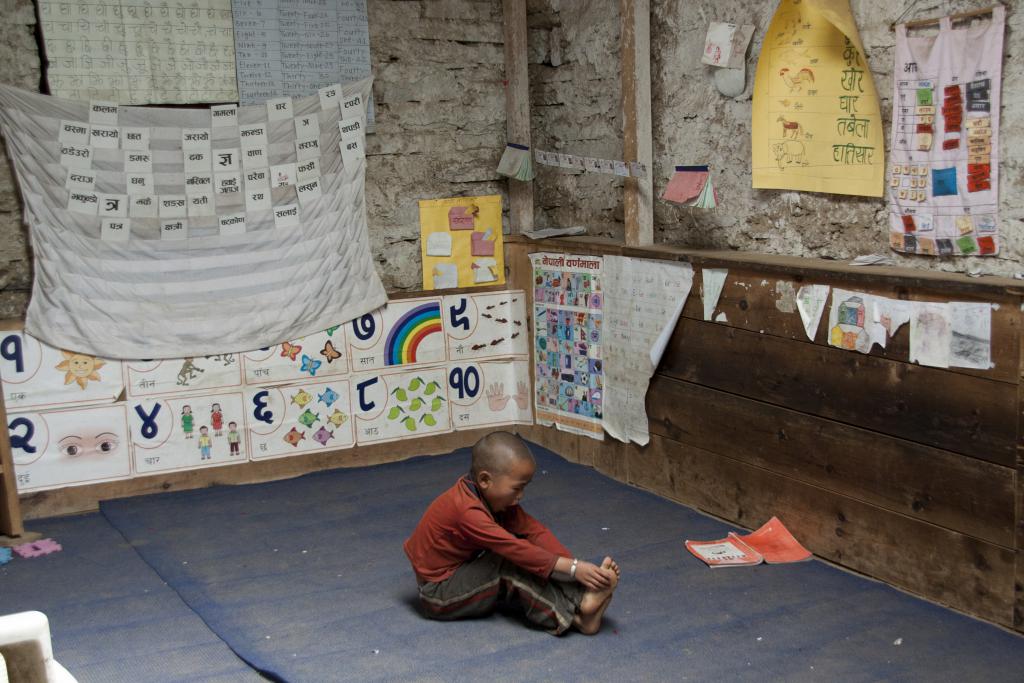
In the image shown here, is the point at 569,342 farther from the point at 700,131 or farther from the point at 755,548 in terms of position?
the point at 755,548

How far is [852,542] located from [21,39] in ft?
12.4

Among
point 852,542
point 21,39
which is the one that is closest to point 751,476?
Answer: point 852,542

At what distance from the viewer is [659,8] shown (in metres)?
4.55

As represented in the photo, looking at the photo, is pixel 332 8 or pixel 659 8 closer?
pixel 659 8

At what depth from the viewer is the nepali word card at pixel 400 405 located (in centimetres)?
523

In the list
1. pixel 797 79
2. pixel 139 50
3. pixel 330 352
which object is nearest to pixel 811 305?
pixel 797 79

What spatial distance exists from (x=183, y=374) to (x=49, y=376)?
0.55 metres

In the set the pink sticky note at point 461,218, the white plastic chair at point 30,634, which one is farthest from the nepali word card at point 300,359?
the white plastic chair at point 30,634

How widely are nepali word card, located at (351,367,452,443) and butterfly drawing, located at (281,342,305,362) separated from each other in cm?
31

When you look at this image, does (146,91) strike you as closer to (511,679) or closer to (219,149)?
(219,149)

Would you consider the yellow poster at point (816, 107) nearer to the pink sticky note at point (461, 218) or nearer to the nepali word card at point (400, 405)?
the pink sticky note at point (461, 218)

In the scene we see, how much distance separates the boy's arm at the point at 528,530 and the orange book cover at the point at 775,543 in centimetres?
90

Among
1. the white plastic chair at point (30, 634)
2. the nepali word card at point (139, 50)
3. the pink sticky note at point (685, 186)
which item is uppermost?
the nepali word card at point (139, 50)

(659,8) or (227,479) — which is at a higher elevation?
(659,8)
